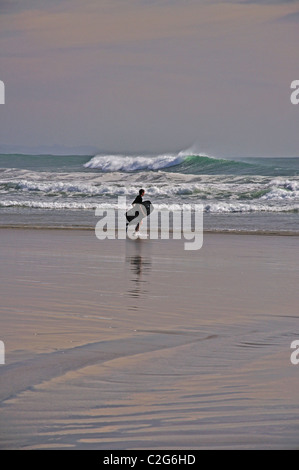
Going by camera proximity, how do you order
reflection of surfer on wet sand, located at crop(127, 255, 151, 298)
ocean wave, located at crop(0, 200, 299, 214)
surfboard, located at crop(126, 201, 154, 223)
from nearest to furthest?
reflection of surfer on wet sand, located at crop(127, 255, 151, 298)
surfboard, located at crop(126, 201, 154, 223)
ocean wave, located at crop(0, 200, 299, 214)

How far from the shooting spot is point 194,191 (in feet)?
106

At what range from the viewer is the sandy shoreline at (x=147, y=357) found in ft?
12.8

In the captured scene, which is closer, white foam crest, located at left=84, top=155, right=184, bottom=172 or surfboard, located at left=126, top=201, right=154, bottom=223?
surfboard, located at left=126, top=201, right=154, bottom=223

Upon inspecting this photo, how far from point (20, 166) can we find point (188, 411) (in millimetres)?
56551

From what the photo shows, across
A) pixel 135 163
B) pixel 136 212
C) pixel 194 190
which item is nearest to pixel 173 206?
pixel 194 190

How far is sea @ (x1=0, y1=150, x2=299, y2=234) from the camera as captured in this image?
21438 mm


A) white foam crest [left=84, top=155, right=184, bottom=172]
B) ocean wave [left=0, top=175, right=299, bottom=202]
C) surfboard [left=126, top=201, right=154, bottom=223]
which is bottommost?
surfboard [left=126, top=201, right=154, bottom=223]

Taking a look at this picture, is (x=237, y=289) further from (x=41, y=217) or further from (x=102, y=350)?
(x=41, y=217)

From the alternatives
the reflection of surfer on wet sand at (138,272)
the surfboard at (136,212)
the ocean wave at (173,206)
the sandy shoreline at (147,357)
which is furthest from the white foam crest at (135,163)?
the sandy shoreline at (147,357)

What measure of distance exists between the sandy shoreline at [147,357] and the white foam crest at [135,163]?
4020cm

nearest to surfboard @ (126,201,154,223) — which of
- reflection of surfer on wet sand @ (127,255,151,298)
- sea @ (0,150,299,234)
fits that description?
sea @ (0,150,299,234)

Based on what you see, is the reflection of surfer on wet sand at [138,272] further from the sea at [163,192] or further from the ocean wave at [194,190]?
the ocean wave at [194,190]

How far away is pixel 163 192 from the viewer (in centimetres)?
3291

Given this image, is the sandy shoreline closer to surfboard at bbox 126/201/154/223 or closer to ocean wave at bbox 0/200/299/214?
surfboard at bbox 126/201/154/223
